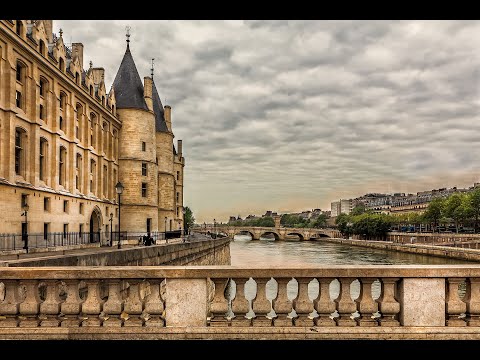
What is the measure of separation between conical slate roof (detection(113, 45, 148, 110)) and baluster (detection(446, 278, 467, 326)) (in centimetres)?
4606

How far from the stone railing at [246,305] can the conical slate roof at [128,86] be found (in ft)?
147

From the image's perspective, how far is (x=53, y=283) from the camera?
496 centimetres

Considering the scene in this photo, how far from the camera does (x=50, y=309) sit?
16.0 feet

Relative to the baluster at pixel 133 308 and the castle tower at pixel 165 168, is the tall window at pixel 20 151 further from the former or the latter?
the castle tower at pixel 165 168

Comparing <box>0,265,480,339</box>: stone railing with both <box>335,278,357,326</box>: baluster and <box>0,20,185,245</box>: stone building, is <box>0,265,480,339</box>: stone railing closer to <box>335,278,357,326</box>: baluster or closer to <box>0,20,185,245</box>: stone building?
<box>335,278,357,326</box>: baluster

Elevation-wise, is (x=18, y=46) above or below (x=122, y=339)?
above

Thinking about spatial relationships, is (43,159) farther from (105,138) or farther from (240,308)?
(240,308)

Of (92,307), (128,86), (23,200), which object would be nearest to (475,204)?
(128,86)

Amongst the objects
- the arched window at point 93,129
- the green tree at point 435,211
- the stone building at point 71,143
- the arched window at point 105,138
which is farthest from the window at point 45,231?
the green tree at point 435,211

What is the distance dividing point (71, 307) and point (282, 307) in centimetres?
261
